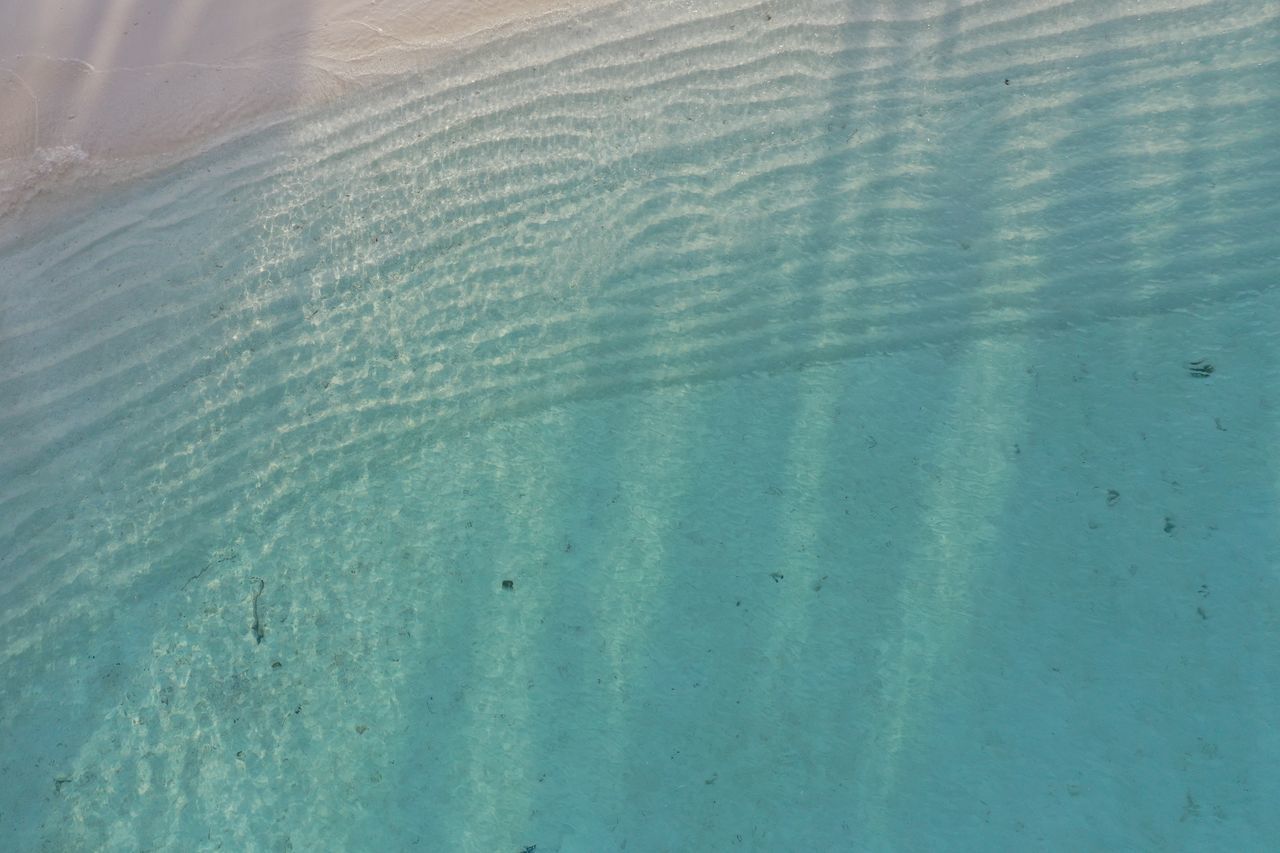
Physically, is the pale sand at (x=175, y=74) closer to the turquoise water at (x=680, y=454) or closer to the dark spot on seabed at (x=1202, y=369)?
the turquoise water at (x=680, y=454)

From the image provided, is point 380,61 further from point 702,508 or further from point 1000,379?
point 1000,379

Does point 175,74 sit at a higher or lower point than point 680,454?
higher

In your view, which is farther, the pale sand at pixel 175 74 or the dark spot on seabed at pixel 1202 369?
the pale sand at pixel 175 74

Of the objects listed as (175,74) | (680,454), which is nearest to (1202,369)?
(680,454)

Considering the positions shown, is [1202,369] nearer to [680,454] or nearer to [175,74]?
[680,454]

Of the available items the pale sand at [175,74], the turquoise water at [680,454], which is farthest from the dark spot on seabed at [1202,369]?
the pale sand at [175,74]

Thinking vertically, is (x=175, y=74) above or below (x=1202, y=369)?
above

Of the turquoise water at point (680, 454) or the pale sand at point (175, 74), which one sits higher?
the pale sand at point (175, 74)

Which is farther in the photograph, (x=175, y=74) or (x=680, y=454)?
(x=175, y=74)
